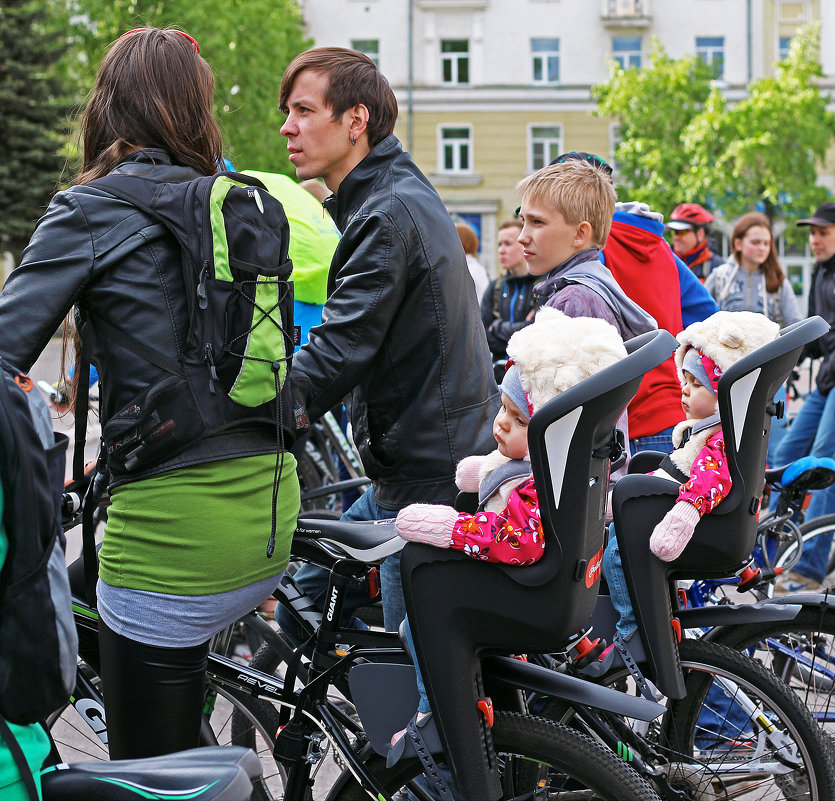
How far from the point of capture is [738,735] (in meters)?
3.06

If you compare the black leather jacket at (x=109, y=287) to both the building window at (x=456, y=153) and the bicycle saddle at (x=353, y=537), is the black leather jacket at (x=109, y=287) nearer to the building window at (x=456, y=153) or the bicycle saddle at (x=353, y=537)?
the bicycle saddle at (x=353, y=537)

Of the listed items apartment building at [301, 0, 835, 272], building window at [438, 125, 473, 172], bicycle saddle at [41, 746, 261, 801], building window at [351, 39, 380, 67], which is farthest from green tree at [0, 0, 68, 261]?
bicycle saddle at [41, 746, 261, 801]

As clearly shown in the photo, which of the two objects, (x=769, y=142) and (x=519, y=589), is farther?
(x=769, y=142)

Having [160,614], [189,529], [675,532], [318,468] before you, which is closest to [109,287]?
[189,529]

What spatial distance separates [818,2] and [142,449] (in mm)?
41835

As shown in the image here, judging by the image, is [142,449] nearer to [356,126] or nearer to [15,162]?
[356,126]

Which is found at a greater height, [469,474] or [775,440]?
[469,474]

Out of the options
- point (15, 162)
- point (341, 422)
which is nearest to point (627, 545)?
point (341, 422)

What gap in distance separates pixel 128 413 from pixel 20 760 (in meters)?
0.77

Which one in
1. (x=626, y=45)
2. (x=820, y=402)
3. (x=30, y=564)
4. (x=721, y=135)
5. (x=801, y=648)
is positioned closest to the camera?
(x=30, y=564)

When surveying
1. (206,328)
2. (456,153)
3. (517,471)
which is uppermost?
(456,153)

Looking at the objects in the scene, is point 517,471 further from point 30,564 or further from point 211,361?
point 30,564

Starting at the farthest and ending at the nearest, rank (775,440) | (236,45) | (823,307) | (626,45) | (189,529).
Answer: (626,45) → (236,45) → (775,440) → (823,307) → (189,529)

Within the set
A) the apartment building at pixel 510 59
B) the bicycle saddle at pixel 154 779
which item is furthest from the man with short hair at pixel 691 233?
the apartment building at pixel 510 59
